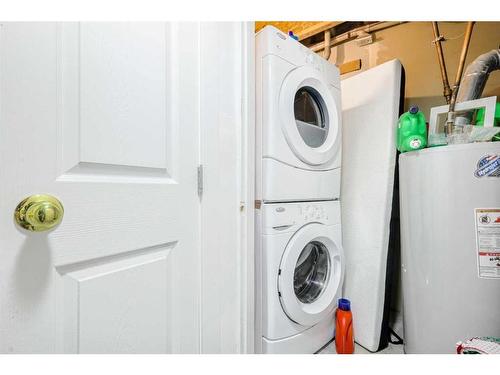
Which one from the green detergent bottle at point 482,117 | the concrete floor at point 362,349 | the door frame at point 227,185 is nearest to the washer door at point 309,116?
the door frame at point 227,185

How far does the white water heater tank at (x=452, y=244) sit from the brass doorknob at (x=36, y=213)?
50.4 inches

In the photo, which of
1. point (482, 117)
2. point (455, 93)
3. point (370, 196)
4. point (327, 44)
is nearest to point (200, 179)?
point (370, 196)

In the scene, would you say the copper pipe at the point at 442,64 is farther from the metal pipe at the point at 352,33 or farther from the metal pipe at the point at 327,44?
the metal pipe at the point at 327,44

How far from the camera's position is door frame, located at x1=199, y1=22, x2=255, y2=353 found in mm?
772

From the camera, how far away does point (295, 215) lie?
106 cm

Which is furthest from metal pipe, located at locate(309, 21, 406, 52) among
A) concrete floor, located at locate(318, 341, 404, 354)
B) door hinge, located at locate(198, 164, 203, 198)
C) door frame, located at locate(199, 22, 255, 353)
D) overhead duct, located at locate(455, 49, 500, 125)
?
concrete floor, located at locate(318, 341, 404, 354)

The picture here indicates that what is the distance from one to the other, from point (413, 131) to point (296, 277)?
0.93m

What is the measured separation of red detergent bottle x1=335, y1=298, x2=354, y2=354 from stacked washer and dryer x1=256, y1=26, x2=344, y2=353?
0.14 feet

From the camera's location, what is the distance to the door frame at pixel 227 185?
2.53 ft

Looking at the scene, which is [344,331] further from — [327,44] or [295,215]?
[327,44]

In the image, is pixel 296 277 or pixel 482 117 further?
pixel 296 277

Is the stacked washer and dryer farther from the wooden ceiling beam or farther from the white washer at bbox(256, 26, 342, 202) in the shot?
the wooden ceiling beam
